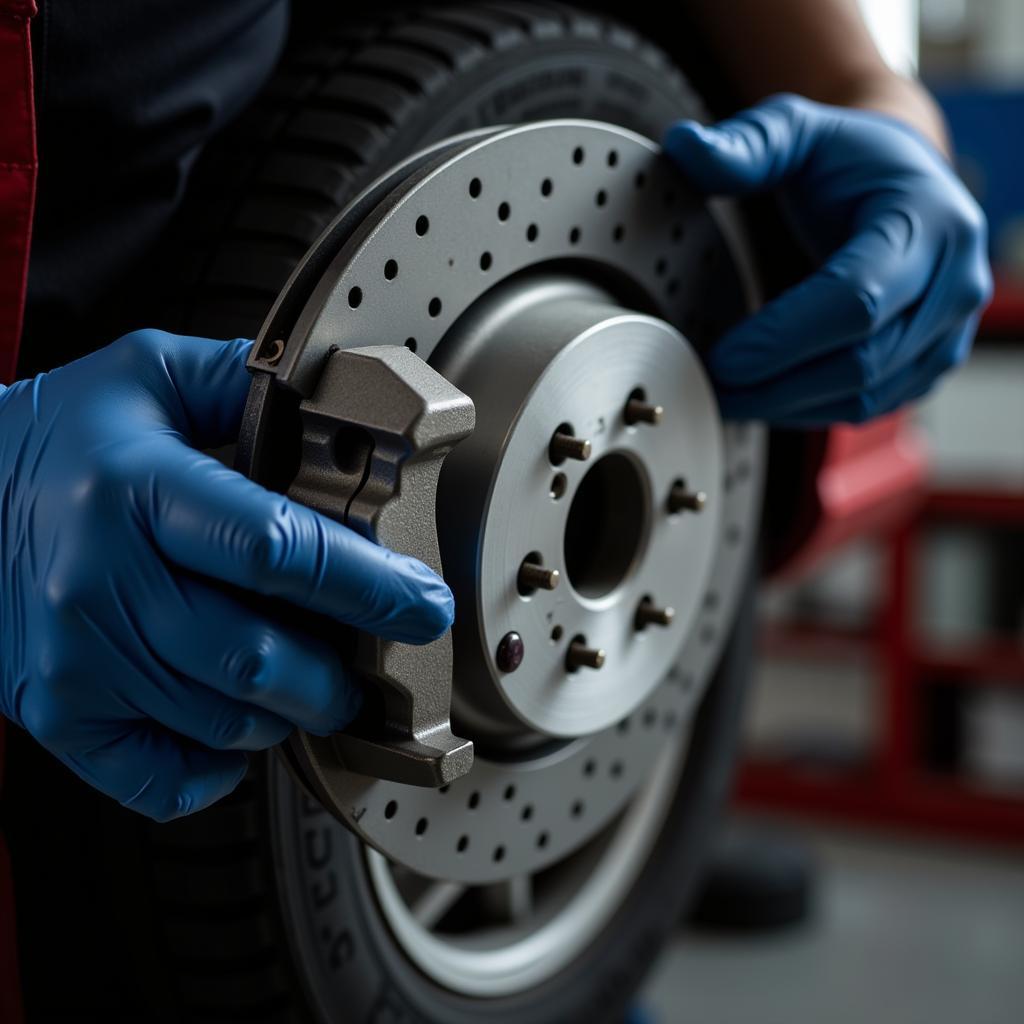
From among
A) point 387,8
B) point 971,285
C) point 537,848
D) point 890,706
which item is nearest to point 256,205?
point 387,8

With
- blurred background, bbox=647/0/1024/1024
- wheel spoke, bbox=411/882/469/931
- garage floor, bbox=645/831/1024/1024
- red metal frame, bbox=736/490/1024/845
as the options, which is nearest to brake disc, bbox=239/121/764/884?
wheel spoke, bbox=411/882/469/931

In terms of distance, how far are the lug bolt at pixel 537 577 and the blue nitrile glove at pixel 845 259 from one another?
0.71ft

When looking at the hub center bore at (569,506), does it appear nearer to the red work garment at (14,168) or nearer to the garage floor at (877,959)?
the red work garment at (14,168)

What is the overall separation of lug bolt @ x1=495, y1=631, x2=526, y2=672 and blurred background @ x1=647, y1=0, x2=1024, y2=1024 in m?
1.64

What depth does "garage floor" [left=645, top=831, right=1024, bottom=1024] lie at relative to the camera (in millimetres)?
1875

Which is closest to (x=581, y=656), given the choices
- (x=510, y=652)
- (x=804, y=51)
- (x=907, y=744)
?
(x=510, y=652)

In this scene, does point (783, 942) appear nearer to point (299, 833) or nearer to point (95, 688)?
point (299, 833)

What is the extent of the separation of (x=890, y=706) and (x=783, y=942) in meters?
0.73

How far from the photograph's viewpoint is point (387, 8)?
804 mm

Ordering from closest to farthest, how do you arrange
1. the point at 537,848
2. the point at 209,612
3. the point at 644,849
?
the point at 209,612 → the point at 537,848 → the point at 644,849

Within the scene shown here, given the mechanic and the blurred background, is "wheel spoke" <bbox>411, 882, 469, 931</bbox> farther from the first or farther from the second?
the blurred background

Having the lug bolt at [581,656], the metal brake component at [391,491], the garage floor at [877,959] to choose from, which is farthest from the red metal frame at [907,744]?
the metal brake component at [391,491]

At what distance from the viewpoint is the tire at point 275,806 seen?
60 centimetres

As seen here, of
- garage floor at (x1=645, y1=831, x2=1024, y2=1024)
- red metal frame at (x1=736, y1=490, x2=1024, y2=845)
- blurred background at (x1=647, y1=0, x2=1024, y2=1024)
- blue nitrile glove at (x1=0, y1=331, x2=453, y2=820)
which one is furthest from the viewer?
red metal frame at (x1=736, y1=490, x2=1024, y2=845)
